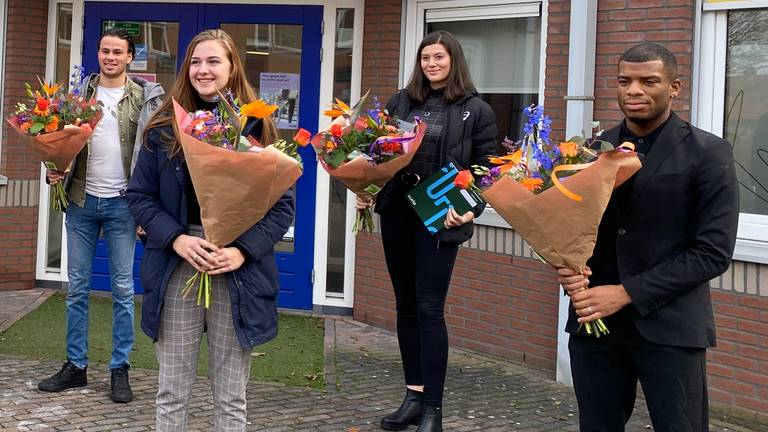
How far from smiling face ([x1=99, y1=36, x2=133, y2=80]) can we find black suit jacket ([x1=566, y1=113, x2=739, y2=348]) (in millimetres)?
3358

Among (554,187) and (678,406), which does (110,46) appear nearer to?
(554,187)

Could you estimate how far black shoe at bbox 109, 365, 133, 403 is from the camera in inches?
221

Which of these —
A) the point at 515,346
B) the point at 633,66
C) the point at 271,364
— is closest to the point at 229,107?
the point at 633,66

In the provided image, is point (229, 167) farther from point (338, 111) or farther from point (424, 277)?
point (424, 277)

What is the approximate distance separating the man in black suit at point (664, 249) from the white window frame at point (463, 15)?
3.56m

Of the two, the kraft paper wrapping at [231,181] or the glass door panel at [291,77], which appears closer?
the kraft paper wrapping at [231,181]

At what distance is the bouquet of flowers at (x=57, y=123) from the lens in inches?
210

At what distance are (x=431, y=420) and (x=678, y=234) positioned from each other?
2135mm

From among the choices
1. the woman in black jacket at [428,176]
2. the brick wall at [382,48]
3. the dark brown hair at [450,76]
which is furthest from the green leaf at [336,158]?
the brick wall at [382,48]

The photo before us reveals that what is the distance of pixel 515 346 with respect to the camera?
7035 millimetres

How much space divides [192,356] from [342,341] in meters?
3.58

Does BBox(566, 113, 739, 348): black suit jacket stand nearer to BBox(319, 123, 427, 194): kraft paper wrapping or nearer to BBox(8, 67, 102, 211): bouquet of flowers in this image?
BBox(319, 123, 427, 194): kraft paper wrapping

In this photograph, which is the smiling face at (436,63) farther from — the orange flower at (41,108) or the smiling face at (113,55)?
the orange flower at (41,108)

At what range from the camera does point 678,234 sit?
3.32 m
